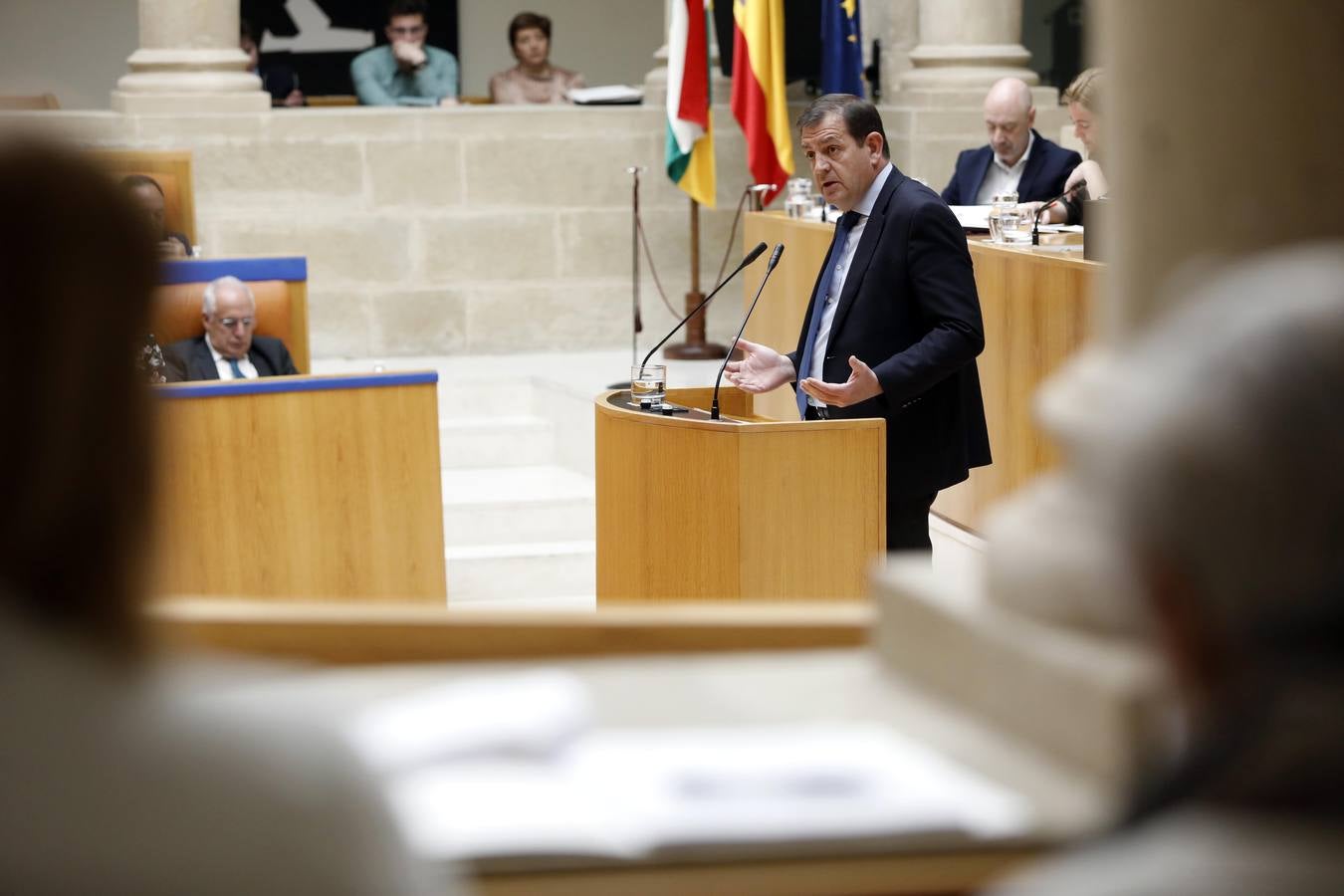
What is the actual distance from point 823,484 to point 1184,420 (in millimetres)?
3699

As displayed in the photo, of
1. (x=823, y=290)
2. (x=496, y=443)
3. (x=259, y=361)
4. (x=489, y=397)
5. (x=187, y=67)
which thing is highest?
(x=187, y=67)

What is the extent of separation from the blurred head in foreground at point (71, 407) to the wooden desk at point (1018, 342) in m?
4.90

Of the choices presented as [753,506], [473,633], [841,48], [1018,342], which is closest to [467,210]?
[841,48]

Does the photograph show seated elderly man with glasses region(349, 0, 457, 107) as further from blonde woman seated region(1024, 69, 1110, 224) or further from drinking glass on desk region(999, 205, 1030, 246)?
drinking glass on desk region(999, 205, 1030, 246)

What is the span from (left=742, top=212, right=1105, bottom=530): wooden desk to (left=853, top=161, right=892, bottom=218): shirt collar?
3.41ft

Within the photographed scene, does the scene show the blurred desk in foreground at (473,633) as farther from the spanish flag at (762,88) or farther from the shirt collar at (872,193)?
the spanish flag at (762,88)

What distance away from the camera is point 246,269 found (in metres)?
6.99

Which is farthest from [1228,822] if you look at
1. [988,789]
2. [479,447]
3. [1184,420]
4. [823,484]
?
[479,447]

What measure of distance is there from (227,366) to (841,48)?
13.2 feet

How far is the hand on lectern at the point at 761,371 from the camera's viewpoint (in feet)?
15.3

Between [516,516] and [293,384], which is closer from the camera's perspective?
[293,384]

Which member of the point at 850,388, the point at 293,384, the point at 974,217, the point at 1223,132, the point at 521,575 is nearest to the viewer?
the point at 1223,132

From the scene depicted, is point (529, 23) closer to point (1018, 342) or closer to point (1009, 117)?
point (1009, 117)

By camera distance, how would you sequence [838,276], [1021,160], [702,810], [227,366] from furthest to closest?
[1021,160]
[227,366]
[838,276]
[702,810]
